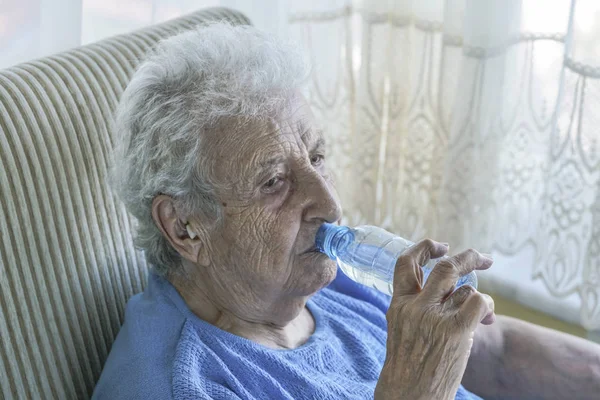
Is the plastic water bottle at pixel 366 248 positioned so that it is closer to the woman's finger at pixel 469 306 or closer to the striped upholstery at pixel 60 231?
the woman's finger at pixel 469 306

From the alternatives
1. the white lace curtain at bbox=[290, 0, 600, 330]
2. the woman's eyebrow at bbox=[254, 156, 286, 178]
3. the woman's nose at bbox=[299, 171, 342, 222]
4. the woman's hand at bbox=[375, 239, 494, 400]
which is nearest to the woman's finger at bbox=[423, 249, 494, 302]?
the woman's hand at bbox=[375, 239, 494, 400]

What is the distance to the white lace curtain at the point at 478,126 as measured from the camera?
5.94 feet

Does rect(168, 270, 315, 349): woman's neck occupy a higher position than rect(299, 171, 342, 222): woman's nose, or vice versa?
rect(299, 171, 342, 222): woman's nose

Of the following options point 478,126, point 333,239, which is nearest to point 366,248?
point 333,239

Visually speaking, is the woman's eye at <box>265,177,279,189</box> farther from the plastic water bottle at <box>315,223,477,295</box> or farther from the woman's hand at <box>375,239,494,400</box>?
the woman's hand at <box>375,239,494,400</box>

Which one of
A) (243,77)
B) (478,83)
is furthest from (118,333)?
(478,83)

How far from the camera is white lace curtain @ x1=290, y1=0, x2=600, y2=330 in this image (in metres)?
1.81

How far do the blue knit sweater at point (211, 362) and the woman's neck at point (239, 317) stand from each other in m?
0.03

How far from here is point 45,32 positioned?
1.75 m

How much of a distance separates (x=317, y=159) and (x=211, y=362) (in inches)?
16.1

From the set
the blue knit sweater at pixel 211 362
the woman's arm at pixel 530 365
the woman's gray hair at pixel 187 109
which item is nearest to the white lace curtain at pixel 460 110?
the woman's arm at pixel 530 365

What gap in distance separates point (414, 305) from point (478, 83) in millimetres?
951

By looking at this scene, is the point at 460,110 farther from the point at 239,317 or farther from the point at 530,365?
the point at 239,317

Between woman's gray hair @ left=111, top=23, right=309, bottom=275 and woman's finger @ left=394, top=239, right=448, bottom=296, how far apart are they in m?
0.34
